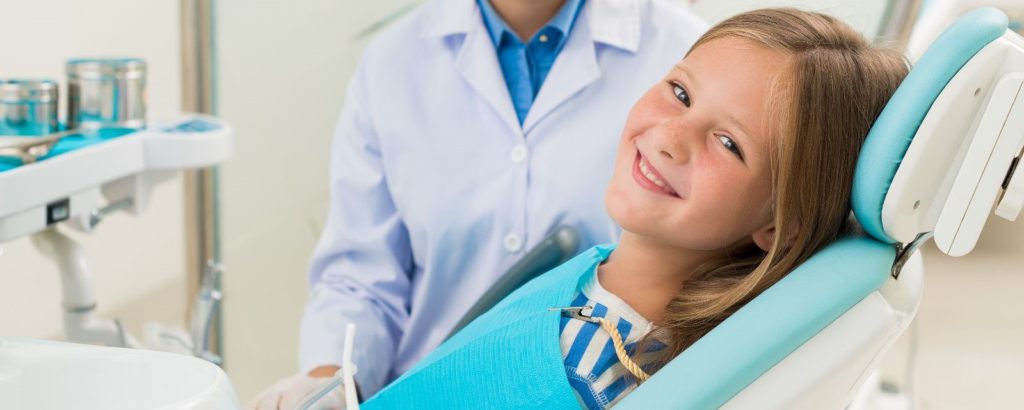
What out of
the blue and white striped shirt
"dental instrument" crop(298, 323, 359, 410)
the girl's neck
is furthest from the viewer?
the girl's neck

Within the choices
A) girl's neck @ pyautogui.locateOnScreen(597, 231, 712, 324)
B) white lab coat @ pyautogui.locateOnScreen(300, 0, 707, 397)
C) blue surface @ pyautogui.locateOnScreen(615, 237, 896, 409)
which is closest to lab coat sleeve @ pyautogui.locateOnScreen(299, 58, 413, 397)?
white lab coat @ pyautogui.locateOnScreen(300, 0, 707, 397)

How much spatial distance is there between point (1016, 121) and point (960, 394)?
2.61 m

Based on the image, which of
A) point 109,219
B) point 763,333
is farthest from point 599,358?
point 109,219

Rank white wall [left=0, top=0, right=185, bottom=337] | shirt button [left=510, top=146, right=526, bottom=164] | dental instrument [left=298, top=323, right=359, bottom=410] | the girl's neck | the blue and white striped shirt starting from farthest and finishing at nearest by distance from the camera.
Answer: white wall [left=0, top=0, right=185, bottom=337]
shirt button [left=510, top=146, right=526, bottom=164]
the girl's neck
the blue and white striped shirt
dental instrument [left=298, top=323, right=359, bottom=410]

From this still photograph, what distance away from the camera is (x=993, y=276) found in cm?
410

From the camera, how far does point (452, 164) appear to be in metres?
1.51

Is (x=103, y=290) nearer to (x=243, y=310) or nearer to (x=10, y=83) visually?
(x=243, y=310)

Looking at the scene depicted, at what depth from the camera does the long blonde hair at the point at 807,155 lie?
1041 mm

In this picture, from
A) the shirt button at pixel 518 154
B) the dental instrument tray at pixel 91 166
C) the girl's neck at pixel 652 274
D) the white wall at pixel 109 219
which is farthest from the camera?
the white wall at pixel 109 219

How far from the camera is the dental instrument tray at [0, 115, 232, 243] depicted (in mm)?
1273

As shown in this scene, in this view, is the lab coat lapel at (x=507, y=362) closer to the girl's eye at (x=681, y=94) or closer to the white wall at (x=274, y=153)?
the girl's eye at (x=681, y=94)

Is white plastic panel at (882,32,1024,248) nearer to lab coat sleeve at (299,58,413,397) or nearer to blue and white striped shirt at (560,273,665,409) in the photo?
blue and white striped shirt at (560,273,665,409)

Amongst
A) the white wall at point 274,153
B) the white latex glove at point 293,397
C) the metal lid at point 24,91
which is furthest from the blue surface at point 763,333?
the white wall at point 274,153

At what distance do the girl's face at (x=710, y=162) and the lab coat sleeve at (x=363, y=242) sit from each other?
0.52 metres
